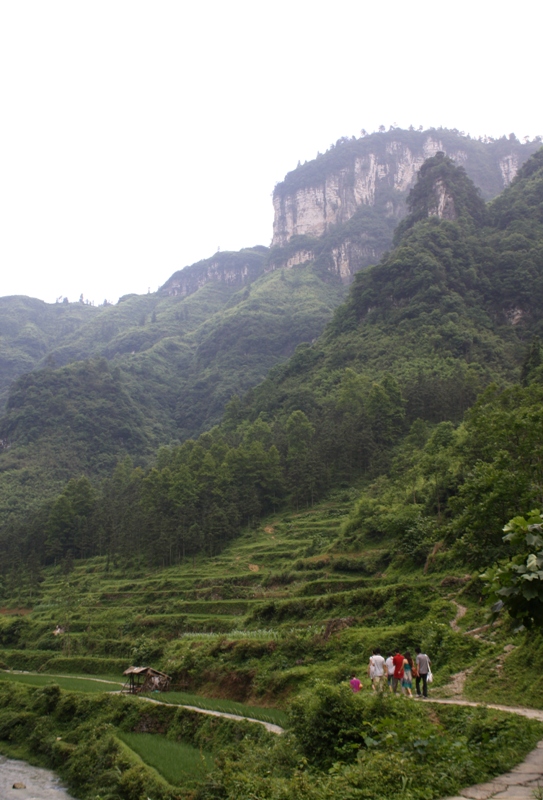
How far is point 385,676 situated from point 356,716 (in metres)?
4.61

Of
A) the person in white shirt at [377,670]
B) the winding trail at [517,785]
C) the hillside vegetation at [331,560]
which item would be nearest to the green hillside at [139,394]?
the hillside vegetation at [331,560]

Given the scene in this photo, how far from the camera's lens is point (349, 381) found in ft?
260

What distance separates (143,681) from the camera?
93.0 feet

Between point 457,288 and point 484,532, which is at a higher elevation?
point 457,288

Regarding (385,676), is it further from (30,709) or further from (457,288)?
(457,288)

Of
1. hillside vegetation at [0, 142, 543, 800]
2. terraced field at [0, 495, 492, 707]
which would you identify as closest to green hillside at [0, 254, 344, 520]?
hillside vegetation at [0, 142, 543, 800]

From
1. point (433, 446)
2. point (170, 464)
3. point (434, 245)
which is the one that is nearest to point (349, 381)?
point (170, 464)

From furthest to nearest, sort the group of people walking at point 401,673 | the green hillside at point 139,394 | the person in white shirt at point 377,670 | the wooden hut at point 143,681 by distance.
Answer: the green hillside at point 139,394, the wooden hut at point 143,681, the person in white shirt at point 377,670, the group of people walking at point 401,673

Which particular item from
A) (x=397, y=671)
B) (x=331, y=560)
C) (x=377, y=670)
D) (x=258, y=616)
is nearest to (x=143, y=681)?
(x=258, y=616)

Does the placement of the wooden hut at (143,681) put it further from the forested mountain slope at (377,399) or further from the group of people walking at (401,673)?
the forested mountain slope at (377,399)

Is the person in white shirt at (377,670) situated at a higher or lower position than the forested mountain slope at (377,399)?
lower

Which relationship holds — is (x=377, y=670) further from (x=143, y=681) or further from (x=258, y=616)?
(x=258, y=616)

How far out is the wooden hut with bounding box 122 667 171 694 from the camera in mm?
28031

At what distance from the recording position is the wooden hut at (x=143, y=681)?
92.0 feet
